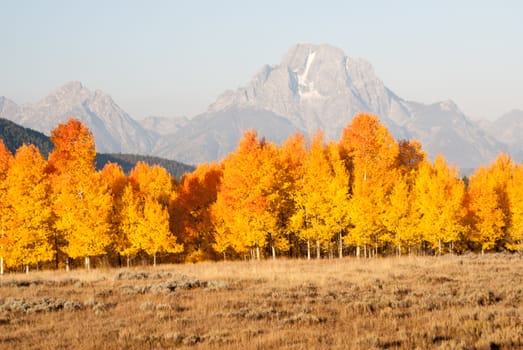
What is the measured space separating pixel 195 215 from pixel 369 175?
1708cm

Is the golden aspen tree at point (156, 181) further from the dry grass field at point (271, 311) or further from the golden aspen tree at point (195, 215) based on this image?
the dry grass field at point (271, 311)

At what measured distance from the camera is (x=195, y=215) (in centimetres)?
5422

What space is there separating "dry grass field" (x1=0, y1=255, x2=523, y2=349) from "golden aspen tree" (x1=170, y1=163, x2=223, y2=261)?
837 inches

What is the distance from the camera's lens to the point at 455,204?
4950 cm

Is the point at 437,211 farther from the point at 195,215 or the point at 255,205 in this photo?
the point at 195,215

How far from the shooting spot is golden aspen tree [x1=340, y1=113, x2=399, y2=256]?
4584 cm

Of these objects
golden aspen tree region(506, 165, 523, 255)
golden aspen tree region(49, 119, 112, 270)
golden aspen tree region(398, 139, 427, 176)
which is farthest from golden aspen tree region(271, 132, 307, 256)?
golden aspen tree region(506, 165, 523, 255)

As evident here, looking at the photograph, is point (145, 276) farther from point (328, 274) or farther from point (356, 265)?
point (356, 265)

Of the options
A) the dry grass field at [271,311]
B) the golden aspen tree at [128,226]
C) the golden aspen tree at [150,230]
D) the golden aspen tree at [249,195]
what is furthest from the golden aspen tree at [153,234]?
the dry grass field at [271,311]

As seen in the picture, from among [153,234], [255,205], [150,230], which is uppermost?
[255,205]

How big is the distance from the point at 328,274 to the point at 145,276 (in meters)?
10.5

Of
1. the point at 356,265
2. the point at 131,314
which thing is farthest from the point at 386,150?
the point at 131,314

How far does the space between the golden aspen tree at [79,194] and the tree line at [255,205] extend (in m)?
0.07

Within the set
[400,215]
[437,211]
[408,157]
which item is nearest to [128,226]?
[400,215]
